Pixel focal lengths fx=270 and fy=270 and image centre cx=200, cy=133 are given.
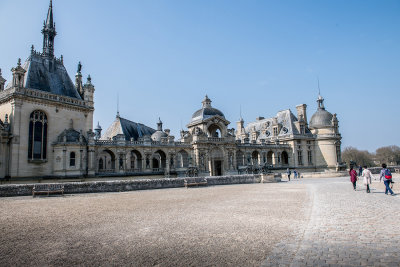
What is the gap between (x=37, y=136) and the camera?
108ft

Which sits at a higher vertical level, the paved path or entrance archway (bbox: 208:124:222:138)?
entrance archway (bbox: 208:124:222:138)

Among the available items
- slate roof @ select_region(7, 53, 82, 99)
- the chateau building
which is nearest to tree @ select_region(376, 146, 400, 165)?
the chateau building

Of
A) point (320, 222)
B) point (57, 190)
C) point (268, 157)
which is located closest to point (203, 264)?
point (320, 222)

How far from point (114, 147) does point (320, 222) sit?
33.8 metres

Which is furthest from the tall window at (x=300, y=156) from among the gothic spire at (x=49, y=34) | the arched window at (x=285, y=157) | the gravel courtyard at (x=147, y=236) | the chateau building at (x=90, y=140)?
the gothic spire at (x=49, y=34)

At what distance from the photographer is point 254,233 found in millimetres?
8164

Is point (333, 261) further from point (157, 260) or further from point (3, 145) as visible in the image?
point (3, 145)

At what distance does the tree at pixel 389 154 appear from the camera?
3711 inches

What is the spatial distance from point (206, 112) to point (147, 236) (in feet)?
137

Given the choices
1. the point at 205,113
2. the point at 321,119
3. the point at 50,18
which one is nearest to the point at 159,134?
the point at 205,113

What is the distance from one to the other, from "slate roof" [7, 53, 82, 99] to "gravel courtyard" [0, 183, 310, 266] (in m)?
26.5

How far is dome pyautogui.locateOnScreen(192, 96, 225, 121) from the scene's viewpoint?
4881 cm

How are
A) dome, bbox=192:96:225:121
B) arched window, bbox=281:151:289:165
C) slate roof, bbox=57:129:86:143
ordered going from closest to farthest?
slate roof, bbox=57:129:86:143 → dome, bbox=192:96:225:121 → arched window, bbox=281:151:289:165

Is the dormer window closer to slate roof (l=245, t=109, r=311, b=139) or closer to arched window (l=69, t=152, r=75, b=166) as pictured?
slate roof (l=245, t=109, r=311, b=139)
